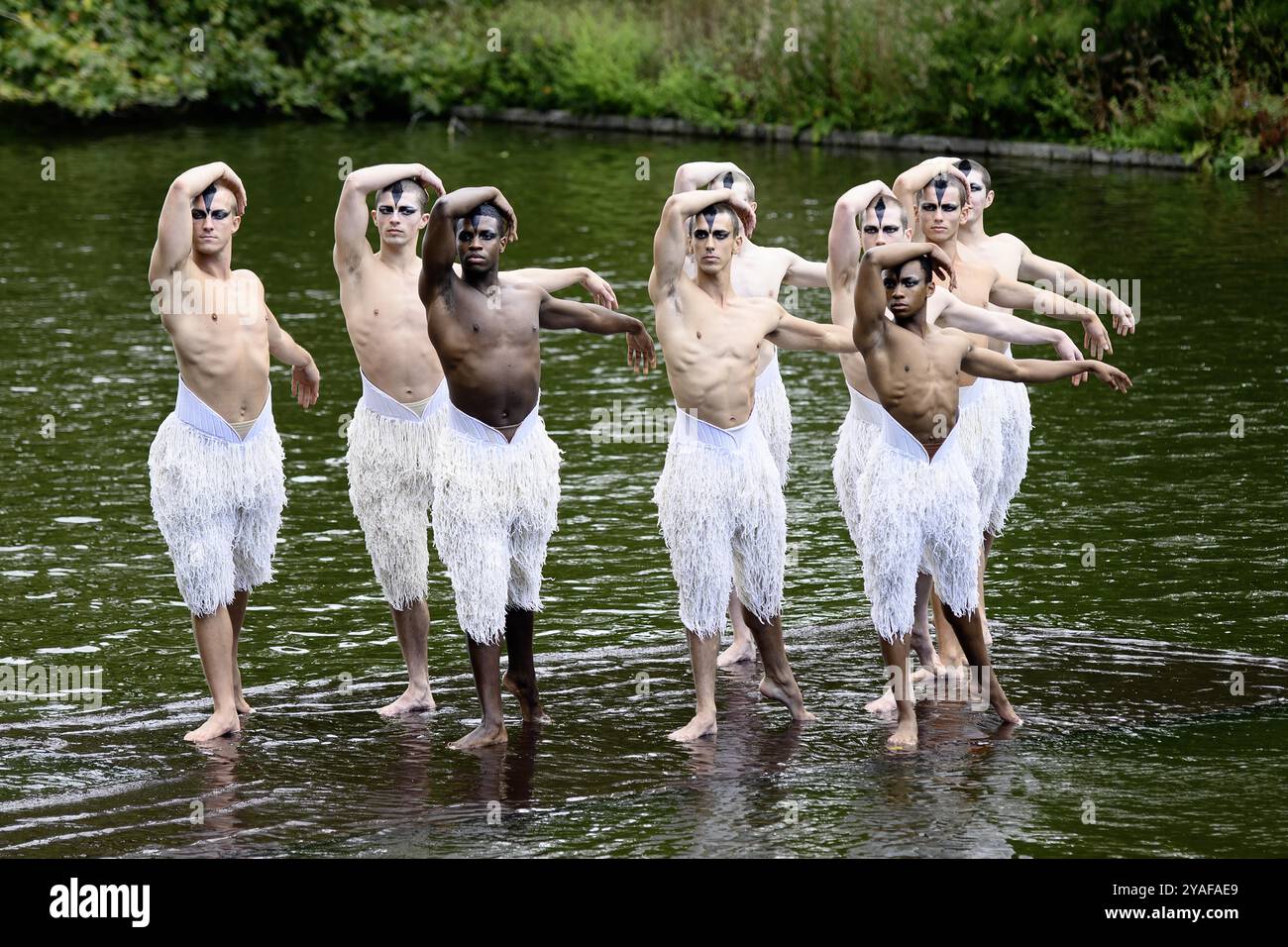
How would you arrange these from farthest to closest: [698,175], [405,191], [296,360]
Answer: [698,175] → [296,360] → [405,191]

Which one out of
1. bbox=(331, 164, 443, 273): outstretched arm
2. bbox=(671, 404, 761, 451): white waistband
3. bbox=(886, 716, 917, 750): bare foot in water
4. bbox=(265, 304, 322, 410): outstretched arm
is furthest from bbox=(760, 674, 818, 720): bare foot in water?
bbox=(331, 164, 443, 273): outstretched arm

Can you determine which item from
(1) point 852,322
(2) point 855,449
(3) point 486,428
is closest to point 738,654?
(2) point 855,449

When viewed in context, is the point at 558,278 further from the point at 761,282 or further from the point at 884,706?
the point at 884,706

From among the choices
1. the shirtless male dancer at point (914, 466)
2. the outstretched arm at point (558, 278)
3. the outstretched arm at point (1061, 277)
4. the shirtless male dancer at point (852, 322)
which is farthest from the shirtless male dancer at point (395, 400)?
the outstretched arm at point (1061, 277)

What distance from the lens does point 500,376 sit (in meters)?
7.71

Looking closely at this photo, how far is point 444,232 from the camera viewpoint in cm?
756

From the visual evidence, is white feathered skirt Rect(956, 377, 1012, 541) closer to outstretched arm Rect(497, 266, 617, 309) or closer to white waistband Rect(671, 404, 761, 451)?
white waistband Rect(671, 404, 761, 451)

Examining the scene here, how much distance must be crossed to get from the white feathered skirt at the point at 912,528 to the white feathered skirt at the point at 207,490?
247cm

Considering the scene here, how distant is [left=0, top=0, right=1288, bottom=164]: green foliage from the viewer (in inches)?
931

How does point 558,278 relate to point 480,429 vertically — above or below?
above

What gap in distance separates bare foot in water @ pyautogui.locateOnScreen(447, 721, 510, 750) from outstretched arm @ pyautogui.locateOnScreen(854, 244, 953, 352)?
6.73 feet

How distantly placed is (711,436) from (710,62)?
2161 cm

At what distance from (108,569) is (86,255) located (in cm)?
958

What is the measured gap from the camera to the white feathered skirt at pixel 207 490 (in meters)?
7.97
